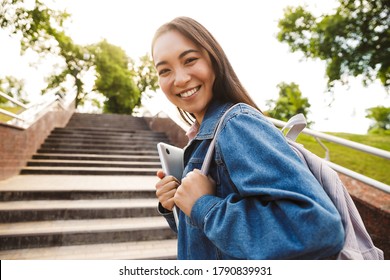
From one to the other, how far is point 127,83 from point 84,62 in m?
3.85

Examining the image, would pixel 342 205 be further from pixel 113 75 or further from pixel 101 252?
pixel 113 75

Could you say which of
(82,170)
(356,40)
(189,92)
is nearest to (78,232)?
(82,170)

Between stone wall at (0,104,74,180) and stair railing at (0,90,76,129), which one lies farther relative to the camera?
stair railing at (0,90,76,129)

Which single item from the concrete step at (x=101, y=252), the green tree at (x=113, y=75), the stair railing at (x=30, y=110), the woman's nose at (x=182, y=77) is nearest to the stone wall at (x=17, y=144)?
the stair railing at (x=30, y=110)

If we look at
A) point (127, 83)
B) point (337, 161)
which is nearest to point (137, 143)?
point (337, 161)

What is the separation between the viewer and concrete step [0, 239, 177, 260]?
8.36ft

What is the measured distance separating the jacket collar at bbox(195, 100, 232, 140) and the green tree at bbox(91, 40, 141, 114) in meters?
11.9

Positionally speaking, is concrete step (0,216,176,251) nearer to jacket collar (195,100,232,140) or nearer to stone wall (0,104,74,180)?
stone wall (0,104,74,180)

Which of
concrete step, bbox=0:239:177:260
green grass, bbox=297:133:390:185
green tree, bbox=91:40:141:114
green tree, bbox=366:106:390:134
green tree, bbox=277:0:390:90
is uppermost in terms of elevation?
green tree, bbox=91:40:141:114

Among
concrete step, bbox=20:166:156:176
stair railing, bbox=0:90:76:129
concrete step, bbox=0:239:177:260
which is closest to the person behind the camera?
concrete step, bbox=0:239:177:260

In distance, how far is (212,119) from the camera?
0.87 m

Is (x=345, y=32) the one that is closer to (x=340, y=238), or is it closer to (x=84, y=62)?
(x=340, y=238)

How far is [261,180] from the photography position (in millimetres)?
568

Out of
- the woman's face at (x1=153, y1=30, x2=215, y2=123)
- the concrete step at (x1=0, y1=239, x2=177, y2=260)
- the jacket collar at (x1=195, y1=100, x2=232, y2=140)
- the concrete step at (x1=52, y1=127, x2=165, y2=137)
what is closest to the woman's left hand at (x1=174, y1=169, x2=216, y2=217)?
the jacket collar at (x1=195, y1=100, x2=232, y2=140)
